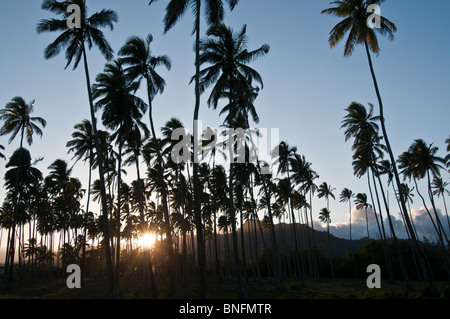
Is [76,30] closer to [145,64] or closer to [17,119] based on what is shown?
[145,64]

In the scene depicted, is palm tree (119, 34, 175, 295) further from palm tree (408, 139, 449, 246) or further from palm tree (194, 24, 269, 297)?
palm tree (408, 139, 449, 246)

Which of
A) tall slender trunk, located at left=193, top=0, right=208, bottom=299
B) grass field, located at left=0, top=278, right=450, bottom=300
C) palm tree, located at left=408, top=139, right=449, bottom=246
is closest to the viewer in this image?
tall slender trunk, located at left=193, top=0, right=208, bottom=299

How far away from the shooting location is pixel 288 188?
129ft

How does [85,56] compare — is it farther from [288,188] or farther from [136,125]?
[288,188]

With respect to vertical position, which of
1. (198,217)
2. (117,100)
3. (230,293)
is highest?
(117,100)

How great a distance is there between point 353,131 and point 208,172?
19484 mm

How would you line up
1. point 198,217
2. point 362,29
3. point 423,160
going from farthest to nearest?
point 423,160, point 362,29, point 198,217

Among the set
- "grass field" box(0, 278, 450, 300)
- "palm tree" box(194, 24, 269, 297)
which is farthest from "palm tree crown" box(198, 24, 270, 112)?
"grass field" box(0, 278, 450, 300)

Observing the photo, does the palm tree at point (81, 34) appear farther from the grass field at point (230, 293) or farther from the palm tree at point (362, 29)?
the palm tree at point (362, 29)

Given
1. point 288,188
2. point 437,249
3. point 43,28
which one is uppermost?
point 43,28

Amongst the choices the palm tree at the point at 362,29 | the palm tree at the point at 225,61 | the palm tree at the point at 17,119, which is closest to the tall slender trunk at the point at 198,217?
the palm tree at the point at 225,61

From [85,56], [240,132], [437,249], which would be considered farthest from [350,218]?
[85,56]

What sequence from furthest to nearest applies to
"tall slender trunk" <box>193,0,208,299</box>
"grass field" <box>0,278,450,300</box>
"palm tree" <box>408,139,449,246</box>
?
"palm tree" <box>408,139,449,246</box>
"grass field" <box>0,278,450,300</box>
"tall slender trunk" <box>193,0,208,299</box>

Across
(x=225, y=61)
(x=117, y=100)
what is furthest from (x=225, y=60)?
(x=117, y=100)
